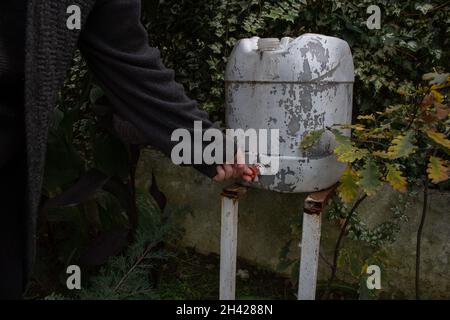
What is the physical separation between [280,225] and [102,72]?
3.70 feet

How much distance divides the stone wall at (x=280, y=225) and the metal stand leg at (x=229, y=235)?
390 mm

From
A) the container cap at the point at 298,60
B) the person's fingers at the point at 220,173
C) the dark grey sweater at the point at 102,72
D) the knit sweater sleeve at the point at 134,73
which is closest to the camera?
the dark grey sweater at the point at 102,72

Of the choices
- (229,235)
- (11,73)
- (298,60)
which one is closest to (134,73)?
(11,73)

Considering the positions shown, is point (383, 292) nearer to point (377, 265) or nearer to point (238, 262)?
point (377, 265)

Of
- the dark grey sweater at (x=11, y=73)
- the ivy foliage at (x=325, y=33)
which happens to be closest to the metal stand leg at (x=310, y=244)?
the ivy foliage at (x=325, y=33)

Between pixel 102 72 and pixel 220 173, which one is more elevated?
pixel 102 72

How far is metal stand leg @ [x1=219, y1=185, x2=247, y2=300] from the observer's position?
4.42 feet

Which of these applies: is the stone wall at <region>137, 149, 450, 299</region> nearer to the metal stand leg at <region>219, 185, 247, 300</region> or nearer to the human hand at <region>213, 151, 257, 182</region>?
the metal stand leg at <region>219, 185, 247, 300</region>

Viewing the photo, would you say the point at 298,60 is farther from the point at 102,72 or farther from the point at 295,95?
the point at 102,72

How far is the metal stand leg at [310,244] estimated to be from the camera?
49.4 inches

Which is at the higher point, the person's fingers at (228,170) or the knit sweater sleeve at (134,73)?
the knit sweater sleeve at (134,73)

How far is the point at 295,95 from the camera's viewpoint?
1270 millimetres

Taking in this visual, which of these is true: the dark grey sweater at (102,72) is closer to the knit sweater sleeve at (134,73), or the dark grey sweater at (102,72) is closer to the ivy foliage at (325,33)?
the knit sweater sleeve at (134,73)

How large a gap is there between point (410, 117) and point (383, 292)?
0.80m
